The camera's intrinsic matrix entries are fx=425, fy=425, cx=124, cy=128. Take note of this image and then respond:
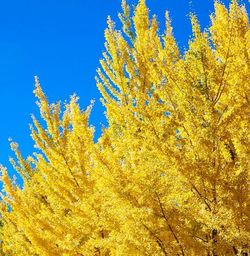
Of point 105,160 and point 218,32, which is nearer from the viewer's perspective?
point 105,160

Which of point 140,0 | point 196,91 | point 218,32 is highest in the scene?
point 140,0

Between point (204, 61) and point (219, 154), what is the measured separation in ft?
3.04

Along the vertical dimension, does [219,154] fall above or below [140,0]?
below

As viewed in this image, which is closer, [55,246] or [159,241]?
[159,241]

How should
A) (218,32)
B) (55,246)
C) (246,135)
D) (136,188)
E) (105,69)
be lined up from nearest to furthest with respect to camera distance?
1. (136,188)
2. (246,135)
3. (55,246)
4. (218,32)
5. (105,69)

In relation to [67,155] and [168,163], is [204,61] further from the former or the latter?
[67,155]

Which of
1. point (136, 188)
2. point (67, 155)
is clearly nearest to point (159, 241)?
point (136, 188)

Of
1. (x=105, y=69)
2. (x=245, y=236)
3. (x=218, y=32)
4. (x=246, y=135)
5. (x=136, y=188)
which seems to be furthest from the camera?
(x=105, y=69)

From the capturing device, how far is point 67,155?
16.8ft

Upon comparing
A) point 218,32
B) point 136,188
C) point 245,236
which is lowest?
point 245,236

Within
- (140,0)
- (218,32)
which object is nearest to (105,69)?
(140,0)

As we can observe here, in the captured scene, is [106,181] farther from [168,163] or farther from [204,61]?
[204,61]

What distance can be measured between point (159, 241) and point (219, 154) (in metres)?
0.87

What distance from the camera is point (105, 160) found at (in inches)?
151
